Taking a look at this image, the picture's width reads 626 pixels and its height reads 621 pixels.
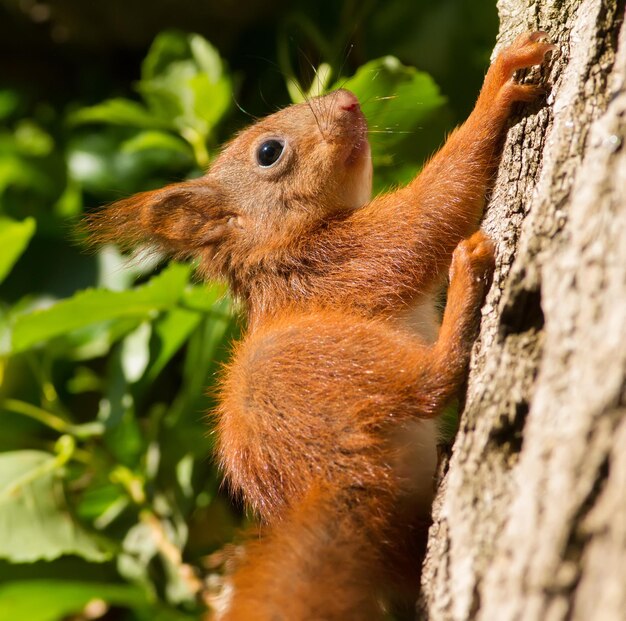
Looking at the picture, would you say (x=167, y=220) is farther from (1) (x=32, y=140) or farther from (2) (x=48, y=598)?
(1) (x=32, y=140)

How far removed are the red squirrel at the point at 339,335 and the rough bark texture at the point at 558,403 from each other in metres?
0.20

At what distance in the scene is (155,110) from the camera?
3537 mm

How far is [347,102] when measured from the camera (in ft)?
8.69

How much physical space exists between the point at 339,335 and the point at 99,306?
43.2 inches

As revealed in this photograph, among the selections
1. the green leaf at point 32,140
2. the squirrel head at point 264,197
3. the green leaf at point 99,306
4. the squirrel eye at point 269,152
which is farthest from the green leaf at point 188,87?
the green leaf at point 32,140

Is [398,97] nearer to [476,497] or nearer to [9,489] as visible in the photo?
[476,497]

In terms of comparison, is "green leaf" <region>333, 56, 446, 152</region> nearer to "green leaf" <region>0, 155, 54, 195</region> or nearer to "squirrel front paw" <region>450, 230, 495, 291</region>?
"squirrel front paw" <region>450, 230, 495, 291</region>

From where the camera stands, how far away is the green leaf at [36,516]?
110 inches

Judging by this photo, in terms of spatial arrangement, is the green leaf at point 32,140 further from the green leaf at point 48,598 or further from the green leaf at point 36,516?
the green leaf at point 48,598

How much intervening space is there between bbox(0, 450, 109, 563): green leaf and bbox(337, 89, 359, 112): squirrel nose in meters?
1.66

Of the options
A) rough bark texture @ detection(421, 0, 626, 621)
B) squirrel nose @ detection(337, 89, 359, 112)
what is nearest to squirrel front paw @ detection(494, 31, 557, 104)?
rough bark texture @ detection(421, 0, 626, 621)

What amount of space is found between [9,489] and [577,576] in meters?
2.28

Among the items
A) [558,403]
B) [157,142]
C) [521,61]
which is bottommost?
[558,403]

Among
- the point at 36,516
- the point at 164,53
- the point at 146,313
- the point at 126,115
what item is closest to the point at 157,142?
the point at 126,115
